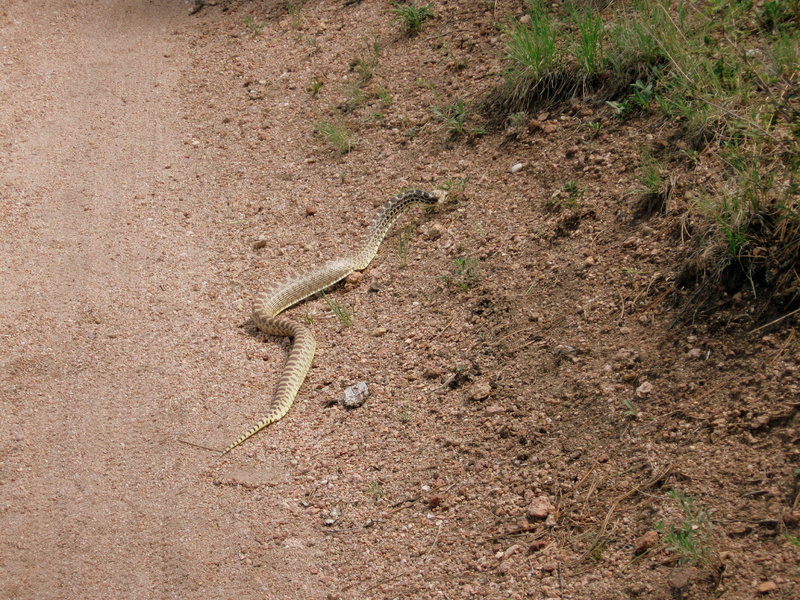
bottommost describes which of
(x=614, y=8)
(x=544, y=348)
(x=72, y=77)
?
(x=544, y=348)

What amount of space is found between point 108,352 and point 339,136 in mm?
3553

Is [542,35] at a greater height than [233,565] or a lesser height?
greater

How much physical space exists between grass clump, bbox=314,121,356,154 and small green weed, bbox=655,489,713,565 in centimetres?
579

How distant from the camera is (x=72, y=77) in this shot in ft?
36.6

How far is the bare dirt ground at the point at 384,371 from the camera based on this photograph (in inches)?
172

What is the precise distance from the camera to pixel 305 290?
7422 millimetres

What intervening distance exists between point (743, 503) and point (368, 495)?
7.74 ft

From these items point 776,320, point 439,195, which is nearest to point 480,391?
point 776,320

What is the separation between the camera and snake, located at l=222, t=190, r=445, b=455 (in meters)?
6.36

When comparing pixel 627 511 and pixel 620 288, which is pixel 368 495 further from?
pixel 620 288

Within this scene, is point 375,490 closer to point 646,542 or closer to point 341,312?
point 646,542

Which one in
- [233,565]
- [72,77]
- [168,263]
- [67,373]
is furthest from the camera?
[72,77]

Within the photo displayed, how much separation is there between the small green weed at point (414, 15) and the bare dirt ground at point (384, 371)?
16 cm

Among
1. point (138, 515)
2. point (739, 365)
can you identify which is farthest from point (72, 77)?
point (739, 365)
